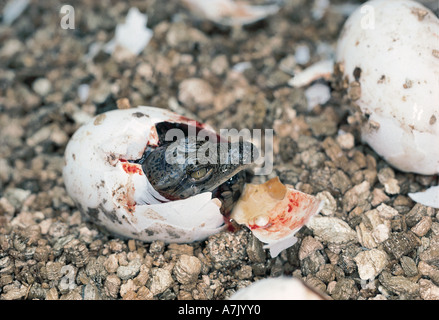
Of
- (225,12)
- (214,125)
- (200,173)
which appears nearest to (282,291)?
(200,173)

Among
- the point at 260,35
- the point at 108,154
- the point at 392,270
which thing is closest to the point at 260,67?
the point at 260,35

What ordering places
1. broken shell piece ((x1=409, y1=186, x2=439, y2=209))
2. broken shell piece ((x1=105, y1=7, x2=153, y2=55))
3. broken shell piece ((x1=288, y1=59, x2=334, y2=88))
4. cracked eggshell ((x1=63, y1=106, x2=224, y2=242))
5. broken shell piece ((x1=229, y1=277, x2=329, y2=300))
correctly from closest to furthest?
broken shell piece ((x1=229, y1=277, x2=329, y2=300)), cracked eggshell ((x1=63, y1=106, x2=224, y2=242)), broken shell piece ((x1=409, y1=186, x2=439, y2=209)), broken shell piece ((x1=288, y1=59, x2=334, y2=88)), broken shell piece ((x1=105, y1=7, x2=153, y2=55))

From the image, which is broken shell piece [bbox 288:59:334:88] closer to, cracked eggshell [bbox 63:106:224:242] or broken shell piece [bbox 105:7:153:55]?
cracked eggshell [bbox 63:106:224:242]

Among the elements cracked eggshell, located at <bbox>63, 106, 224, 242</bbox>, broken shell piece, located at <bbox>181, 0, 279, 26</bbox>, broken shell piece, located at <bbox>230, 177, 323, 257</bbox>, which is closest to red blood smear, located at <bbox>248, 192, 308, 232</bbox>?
broken shell piece, located at <bbox>230, 177, 323, 257</bbox>

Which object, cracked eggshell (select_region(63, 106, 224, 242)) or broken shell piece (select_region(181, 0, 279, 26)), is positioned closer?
cracked eggshell (select_region(63, 106, 224, 242))

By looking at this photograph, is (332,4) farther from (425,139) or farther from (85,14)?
(85,14)

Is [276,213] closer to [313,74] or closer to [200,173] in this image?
[200,173]
